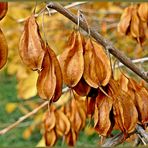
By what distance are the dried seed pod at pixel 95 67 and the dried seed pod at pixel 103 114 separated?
0.02 meters

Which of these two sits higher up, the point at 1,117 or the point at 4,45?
the point at 4,45

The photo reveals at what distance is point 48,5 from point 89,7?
1630 mm

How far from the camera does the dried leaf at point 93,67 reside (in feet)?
1.91

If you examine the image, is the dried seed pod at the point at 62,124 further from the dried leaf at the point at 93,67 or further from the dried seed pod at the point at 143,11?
the dried leaf at the point at 93,67

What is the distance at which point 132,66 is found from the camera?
655mm

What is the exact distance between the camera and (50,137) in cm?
98

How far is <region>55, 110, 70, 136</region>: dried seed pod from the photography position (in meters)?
0.94

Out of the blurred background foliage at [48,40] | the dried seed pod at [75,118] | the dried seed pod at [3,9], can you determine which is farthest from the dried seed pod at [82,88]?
the blurred background foliage at [48,40]

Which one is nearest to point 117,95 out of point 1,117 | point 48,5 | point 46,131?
point 48,5

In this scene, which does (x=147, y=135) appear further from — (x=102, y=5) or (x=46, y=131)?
(x=102, y=5)

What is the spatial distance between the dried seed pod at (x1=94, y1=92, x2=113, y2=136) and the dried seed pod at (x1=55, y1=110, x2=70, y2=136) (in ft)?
1.12

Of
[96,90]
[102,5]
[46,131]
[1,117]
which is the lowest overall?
[1,117]

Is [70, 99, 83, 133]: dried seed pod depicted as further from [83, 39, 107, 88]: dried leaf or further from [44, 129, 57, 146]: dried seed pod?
[83, 39, 107, 88]: dried leaf

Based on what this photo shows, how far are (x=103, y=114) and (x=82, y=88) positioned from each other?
0.04m
